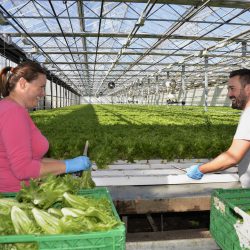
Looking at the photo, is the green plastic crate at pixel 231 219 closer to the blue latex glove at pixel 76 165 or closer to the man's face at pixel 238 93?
the man's face at pixel 238 93

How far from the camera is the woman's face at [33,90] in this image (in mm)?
2637

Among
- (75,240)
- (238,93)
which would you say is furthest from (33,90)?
(238,93)

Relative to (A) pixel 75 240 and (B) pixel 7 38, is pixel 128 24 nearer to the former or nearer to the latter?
(B) pixel 7 38

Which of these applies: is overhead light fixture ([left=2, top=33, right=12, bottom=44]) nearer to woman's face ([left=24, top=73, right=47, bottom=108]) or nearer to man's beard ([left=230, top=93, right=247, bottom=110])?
woman's face ([left=24, top=73, right=47, bottom=108])

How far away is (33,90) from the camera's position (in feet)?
8.74

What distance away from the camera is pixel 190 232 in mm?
3473

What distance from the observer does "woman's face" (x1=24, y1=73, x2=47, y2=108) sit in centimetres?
264

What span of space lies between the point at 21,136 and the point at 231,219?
155cm

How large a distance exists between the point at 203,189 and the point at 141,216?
1.36m

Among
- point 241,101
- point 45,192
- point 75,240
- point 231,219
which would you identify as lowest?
point 231,219

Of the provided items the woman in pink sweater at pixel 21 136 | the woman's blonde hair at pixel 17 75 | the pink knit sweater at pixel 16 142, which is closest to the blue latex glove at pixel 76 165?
the woman in pink sweater at pixel 21 136

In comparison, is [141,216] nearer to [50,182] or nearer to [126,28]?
[50,182]

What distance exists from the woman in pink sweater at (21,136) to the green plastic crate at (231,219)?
1.08m

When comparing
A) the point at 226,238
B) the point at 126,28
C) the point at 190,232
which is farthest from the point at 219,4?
the point at 226,238
